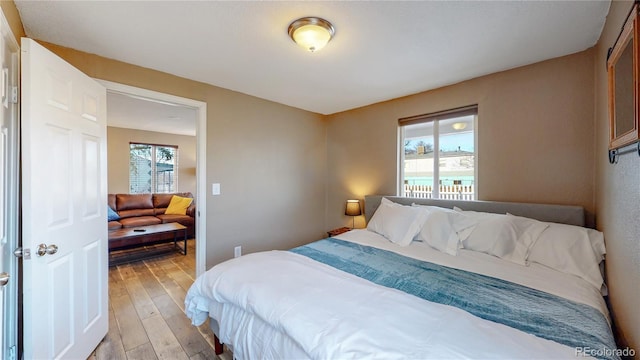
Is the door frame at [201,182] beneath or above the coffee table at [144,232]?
above

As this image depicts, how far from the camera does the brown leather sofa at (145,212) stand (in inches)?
170

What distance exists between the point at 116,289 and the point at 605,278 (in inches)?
168

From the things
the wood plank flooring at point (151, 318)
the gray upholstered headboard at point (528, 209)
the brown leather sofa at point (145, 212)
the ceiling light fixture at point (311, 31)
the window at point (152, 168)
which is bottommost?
the wood plank flooring at point (151, 318)

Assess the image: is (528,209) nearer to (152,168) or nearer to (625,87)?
(625,87)

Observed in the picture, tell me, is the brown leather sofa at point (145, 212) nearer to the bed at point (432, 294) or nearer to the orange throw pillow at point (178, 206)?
the orange throw pillow at point (178, 206)

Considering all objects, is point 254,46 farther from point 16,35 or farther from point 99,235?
point 99,235

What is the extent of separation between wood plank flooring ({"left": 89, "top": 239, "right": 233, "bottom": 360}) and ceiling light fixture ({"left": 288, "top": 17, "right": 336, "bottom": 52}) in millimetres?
2230

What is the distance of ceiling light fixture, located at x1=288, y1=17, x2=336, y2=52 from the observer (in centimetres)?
160

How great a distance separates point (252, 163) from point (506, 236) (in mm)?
2636

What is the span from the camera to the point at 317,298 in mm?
1244

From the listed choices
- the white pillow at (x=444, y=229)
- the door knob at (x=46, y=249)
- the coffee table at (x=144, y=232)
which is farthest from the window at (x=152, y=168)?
the white pillow at (x=444, y=229)

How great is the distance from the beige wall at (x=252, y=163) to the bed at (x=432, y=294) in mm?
1200

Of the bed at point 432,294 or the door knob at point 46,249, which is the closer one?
the bed at point 432,294

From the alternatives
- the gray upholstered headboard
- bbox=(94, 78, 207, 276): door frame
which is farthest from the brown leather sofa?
the gray upholstered headboard
